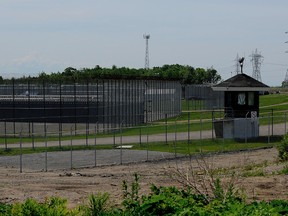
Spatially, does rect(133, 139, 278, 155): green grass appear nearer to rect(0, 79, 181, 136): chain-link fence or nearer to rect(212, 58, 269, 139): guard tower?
rect(212, 58, 269, 139): guard tower

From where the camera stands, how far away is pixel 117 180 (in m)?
24.6

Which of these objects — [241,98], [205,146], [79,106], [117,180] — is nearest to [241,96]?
[241,98]

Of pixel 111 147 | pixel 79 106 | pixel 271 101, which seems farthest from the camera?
pixel 271 101

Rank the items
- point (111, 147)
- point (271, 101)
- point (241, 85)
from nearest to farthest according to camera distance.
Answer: point (111, 147) → point (241, 85) → point (271, 101)

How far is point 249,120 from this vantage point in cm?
4184

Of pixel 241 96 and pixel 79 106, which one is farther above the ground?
pixel 241 96

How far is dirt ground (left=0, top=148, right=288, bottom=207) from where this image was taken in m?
19.1

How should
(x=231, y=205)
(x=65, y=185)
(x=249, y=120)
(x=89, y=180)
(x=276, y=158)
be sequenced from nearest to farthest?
(x=231, y=205) < (x=65, y=185) < (x=89, y=180) < (x=276, y=158) < (x=249, y=120)

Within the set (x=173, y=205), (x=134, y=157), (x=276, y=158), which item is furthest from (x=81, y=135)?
(x=173, y=205)

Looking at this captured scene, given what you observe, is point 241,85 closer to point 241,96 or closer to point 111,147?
point 241,96

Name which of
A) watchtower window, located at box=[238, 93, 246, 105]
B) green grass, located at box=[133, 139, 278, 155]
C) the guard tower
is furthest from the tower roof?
green grass, located at box=[133, 139, 278, 155]

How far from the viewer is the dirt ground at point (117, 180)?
19.1 metres

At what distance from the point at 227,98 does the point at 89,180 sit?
22.4 m

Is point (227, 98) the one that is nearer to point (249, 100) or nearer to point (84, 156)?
point (249, 100)
